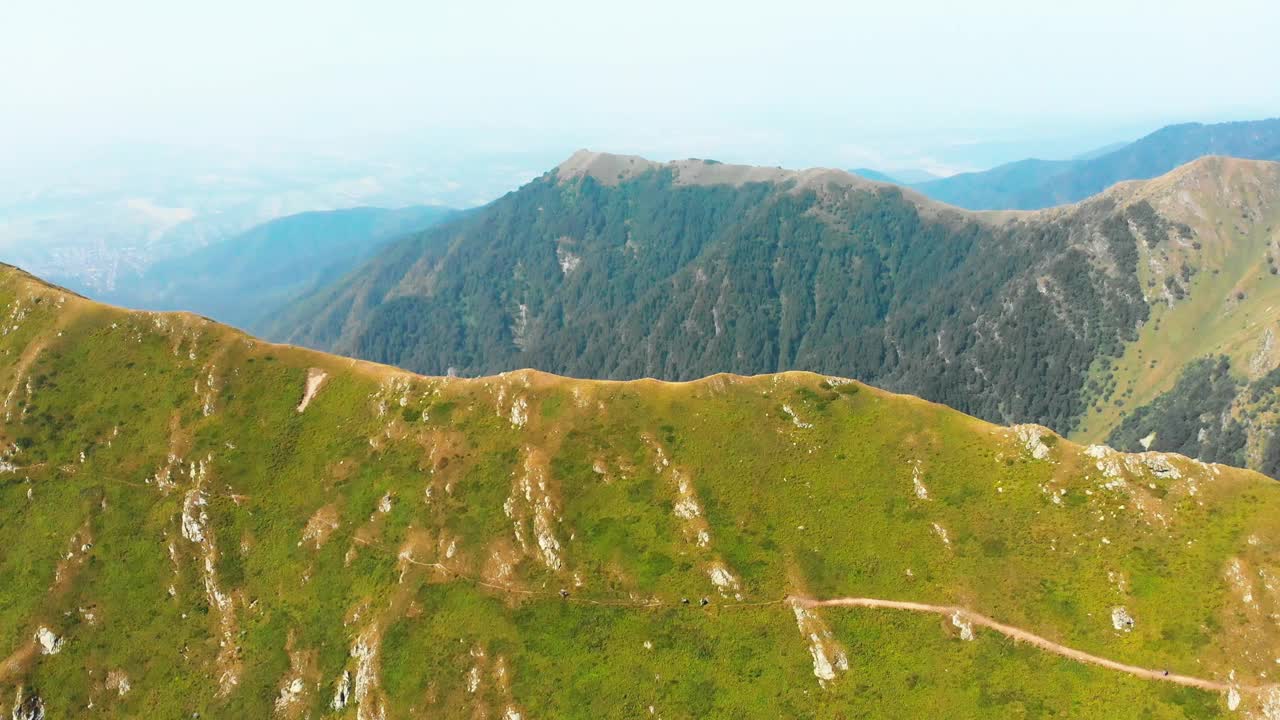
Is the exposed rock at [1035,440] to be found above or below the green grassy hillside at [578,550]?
above

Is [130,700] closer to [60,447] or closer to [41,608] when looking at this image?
[41,608]

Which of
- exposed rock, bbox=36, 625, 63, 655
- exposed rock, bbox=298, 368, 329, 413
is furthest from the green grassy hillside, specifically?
exposed rock, bbox=298, 368, 329, 413

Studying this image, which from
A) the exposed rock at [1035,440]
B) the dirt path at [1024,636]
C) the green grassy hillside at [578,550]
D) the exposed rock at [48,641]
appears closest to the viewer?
the dirt path at [1024,636]

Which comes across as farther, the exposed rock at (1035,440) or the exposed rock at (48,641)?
the exposed rock at (1035,440)

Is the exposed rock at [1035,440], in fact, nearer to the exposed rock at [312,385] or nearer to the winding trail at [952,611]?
the winding trail at [952,611]

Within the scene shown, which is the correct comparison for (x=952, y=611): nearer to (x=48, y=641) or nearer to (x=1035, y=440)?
(x=1035, y=440)

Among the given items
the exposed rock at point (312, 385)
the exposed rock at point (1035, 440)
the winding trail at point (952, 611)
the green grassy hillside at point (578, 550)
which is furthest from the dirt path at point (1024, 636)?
the exposed rock at point (312, 385)

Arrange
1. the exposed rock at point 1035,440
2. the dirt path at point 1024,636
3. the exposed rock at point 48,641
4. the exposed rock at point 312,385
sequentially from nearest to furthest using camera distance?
the dirt path at point 1024,636, the exposed rock at point 48,641, the exposed rock at point 1035,440, the exposed rock at point 312,385

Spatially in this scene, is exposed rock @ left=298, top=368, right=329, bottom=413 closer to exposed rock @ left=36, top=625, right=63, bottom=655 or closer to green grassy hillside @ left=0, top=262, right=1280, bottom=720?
green grassy hillside @ left=0, top=262, right=1280, bottom=720
